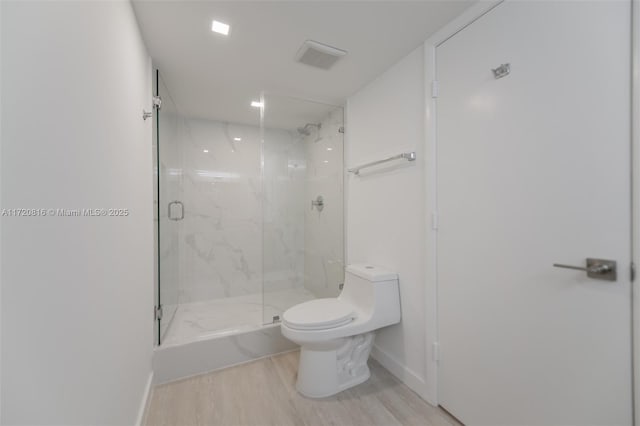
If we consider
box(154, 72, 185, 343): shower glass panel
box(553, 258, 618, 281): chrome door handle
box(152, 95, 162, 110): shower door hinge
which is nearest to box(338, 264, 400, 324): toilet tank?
box(553, 258, 618, 281): chrome door handle

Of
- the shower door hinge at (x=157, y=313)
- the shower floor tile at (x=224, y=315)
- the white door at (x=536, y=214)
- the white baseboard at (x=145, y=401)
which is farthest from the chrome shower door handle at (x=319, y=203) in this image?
the white baseboard at (x=145, y=401)

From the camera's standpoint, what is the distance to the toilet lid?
5.44ft

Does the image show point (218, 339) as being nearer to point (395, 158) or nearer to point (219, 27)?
point (395, 158)

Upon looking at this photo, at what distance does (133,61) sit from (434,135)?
1712 millimetres

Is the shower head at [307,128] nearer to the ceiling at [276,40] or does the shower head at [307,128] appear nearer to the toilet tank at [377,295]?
the ceiling at [276,40]

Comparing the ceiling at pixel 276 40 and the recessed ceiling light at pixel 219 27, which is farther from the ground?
Answer: the ceiling at pixel 276 40

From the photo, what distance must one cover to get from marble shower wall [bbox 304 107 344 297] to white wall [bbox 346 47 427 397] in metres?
0.28

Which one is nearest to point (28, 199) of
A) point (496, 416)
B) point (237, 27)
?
point (237, 27)

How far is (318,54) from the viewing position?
5.87 feet

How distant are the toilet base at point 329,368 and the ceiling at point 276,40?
6.26 ft

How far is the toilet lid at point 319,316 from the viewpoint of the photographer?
1.66 metres

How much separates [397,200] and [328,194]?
35.6 inches

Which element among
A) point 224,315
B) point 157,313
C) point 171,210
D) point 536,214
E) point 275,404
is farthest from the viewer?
point 224,315

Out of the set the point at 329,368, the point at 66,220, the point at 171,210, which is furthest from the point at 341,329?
the point at 171,210
